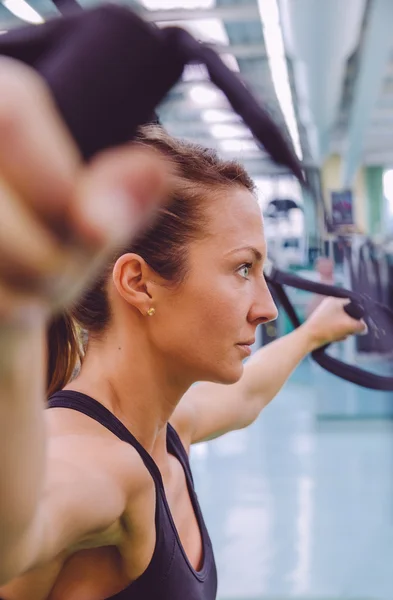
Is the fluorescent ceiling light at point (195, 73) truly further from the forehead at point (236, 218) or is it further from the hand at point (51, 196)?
the forehead at point (236, 218)

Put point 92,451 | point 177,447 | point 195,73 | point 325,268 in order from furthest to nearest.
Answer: point 325,268 → point 177,447 → point 92,451 → point 195,73

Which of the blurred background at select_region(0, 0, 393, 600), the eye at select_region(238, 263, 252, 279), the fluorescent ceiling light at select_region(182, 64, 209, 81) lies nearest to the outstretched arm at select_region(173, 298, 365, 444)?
the blurred background at select_region(0, 0, 393, 600)

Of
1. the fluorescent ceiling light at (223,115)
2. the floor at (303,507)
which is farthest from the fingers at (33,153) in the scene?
the floor at (303,507)

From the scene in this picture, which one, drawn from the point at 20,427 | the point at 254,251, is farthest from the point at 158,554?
the point at 20,427

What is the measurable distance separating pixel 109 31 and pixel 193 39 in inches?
4.6

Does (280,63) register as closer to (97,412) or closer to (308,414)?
(97,412)

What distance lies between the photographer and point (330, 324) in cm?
148

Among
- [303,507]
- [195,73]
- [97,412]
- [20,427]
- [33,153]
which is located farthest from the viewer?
[303,507]

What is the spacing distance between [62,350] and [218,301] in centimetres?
27

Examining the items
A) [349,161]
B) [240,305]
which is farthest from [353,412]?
[240,305]

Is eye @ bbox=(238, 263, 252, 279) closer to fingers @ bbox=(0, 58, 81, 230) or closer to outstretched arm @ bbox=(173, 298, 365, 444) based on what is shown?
outstretched arm @ bbox=(173, 298, 365, 444)

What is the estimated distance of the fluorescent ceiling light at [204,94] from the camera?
538mm

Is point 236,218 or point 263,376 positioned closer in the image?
point 236,218

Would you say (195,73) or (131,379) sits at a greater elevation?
(195,73)
